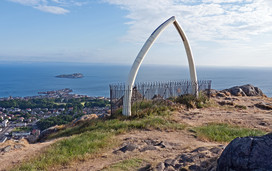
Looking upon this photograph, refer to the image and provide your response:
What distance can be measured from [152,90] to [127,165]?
819 cm

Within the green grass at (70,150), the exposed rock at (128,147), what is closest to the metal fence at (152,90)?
the green grass at (70,150)

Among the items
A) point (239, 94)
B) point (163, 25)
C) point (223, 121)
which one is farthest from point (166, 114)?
point (239, 94)

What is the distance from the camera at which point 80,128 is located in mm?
10914

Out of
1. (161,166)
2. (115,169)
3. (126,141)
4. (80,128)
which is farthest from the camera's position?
(80,128)

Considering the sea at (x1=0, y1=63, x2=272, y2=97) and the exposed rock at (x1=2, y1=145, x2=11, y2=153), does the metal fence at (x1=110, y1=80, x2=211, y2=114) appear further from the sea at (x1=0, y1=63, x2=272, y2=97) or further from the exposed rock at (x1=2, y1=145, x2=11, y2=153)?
the sea at (x1=0, y1=63, x2=272, y2=97)

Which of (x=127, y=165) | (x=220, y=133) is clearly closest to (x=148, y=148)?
(x=127, y=165)

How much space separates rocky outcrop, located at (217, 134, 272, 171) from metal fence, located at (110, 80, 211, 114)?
797 centimetres

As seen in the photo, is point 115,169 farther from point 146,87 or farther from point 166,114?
point 146,87

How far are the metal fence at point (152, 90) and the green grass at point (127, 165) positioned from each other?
18.4ft

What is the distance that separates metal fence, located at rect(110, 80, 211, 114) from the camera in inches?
455

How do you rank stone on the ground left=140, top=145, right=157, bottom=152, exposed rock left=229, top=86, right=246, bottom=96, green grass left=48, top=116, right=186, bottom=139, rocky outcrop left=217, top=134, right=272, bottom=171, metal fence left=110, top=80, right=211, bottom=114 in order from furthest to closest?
1. exposed rock left=229, top=86, right=246, bottom=96
2. metal fence left=110, top=80, right=211, bottom=114
3. green grass left=48, top=116, right=186, bottom=139
4. stone on the ground left=140, top=145, right=157, bottom=152
5. rocky outcrop left=217, top=134, right=272, bottom=171

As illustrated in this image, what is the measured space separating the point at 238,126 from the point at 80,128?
26.5 feet

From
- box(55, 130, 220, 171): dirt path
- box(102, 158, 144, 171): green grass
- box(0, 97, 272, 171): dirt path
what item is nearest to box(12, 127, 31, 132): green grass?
box(0, 97, 272, 171): dirt path

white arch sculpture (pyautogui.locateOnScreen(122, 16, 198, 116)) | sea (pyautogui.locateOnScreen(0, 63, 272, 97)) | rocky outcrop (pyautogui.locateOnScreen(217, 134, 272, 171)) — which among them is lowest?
sea (pyautogui.locateOnScreen(0, 63, 272, 97))
